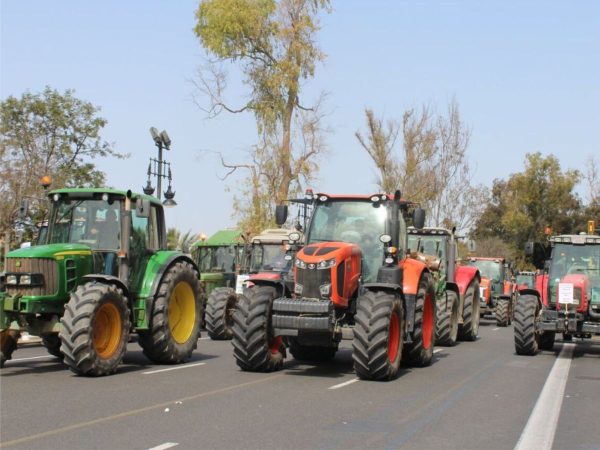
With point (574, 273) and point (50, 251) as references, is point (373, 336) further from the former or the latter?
point (574, 273)

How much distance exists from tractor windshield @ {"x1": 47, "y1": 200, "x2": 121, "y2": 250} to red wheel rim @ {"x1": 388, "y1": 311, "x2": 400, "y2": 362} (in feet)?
14.3

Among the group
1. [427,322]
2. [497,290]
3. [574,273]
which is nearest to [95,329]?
[427,322]

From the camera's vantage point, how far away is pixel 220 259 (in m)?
23.5

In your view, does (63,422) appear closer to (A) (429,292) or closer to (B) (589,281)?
(A) (429,292)

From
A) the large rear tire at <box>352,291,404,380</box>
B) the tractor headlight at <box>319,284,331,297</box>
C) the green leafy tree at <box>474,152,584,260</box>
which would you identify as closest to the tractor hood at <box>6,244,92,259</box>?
the tractor headlight at <box>319,284,331,297</box>

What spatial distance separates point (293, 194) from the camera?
36.5 metres

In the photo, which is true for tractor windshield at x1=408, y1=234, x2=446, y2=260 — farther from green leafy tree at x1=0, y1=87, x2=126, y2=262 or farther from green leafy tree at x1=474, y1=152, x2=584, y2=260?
green leafy tree at x1=474, y1=152, x2=584, y2=260

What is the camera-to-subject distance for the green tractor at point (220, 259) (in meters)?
22.4

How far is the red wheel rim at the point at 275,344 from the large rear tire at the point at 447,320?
6195 millimetres

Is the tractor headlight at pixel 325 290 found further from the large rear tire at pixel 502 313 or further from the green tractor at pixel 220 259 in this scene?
the large rear tire at pixel 502 313

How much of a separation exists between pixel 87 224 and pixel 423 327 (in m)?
5.87

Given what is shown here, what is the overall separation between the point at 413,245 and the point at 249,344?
416 inches

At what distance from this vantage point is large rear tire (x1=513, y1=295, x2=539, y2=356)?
16.2 m

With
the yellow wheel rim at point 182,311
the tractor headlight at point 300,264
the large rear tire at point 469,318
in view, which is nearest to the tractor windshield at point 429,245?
the large rear tire at point 469,318
